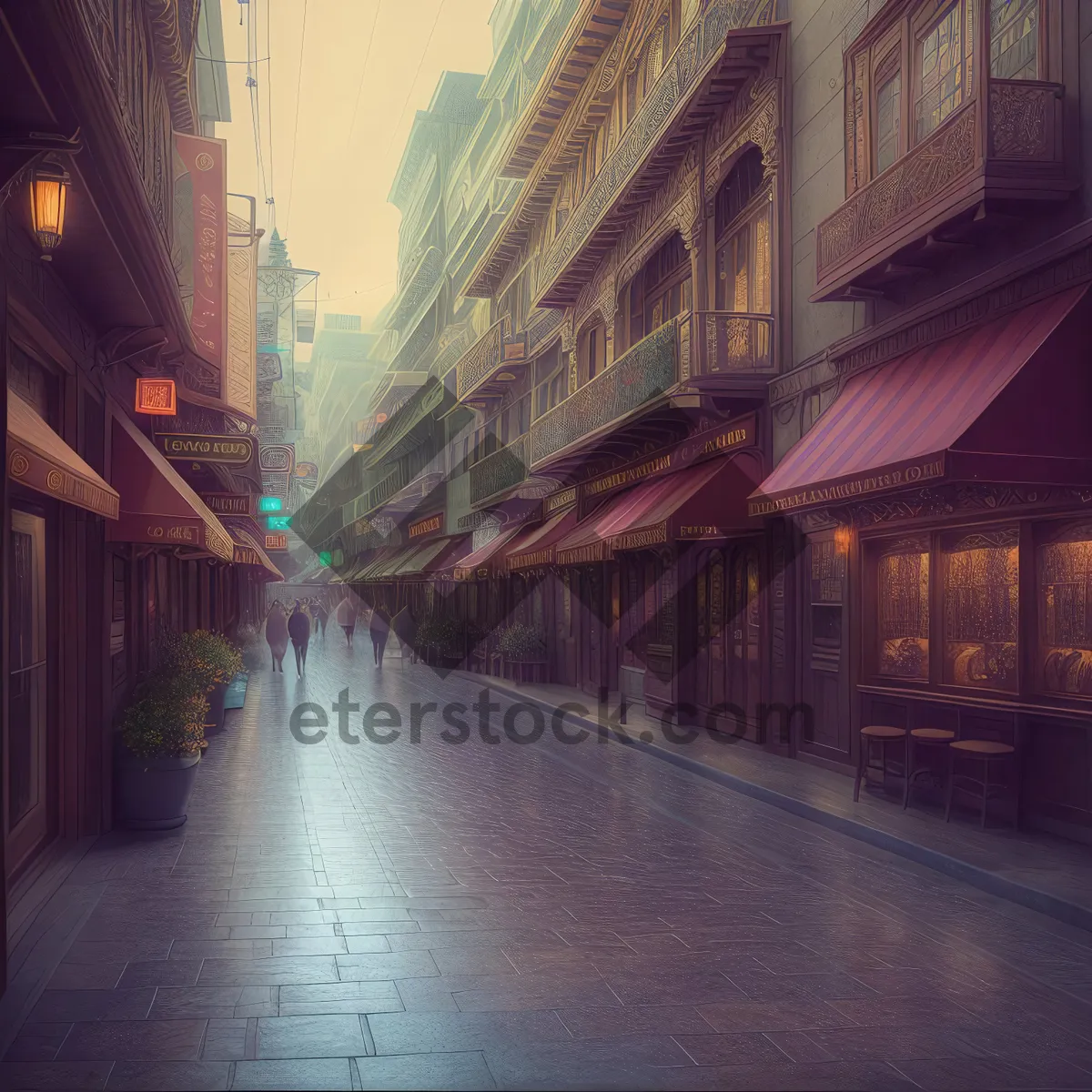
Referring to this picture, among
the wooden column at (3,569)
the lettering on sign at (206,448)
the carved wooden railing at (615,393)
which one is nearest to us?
the wooden column at (3,569)

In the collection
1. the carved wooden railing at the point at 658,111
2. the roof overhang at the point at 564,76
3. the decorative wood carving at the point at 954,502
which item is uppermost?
the roof overhang at the point at 564,76

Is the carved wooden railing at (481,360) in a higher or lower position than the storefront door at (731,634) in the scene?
higher

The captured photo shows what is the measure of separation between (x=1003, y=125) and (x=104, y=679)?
881 cm

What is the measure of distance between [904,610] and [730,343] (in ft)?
16.8

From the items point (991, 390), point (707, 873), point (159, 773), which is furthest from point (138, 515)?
point (991, 390)

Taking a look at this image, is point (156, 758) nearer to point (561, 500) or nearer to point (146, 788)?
point (146, 788)

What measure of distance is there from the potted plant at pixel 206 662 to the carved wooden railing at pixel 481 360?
16204mm

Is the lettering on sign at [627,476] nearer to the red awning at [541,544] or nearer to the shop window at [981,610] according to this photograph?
the red awning at [541,544]

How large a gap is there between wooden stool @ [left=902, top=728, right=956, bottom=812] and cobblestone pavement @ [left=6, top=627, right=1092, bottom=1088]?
95 centimetres

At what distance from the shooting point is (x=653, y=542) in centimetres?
1620

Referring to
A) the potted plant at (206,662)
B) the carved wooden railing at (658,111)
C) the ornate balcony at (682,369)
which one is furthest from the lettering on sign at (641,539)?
the carved wooden railing at (658,111)

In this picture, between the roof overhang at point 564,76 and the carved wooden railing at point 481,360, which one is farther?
the carved wooden railing at point 481,360

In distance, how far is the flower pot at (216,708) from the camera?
649 inches

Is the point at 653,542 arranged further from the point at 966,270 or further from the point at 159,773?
the point at 159,773
